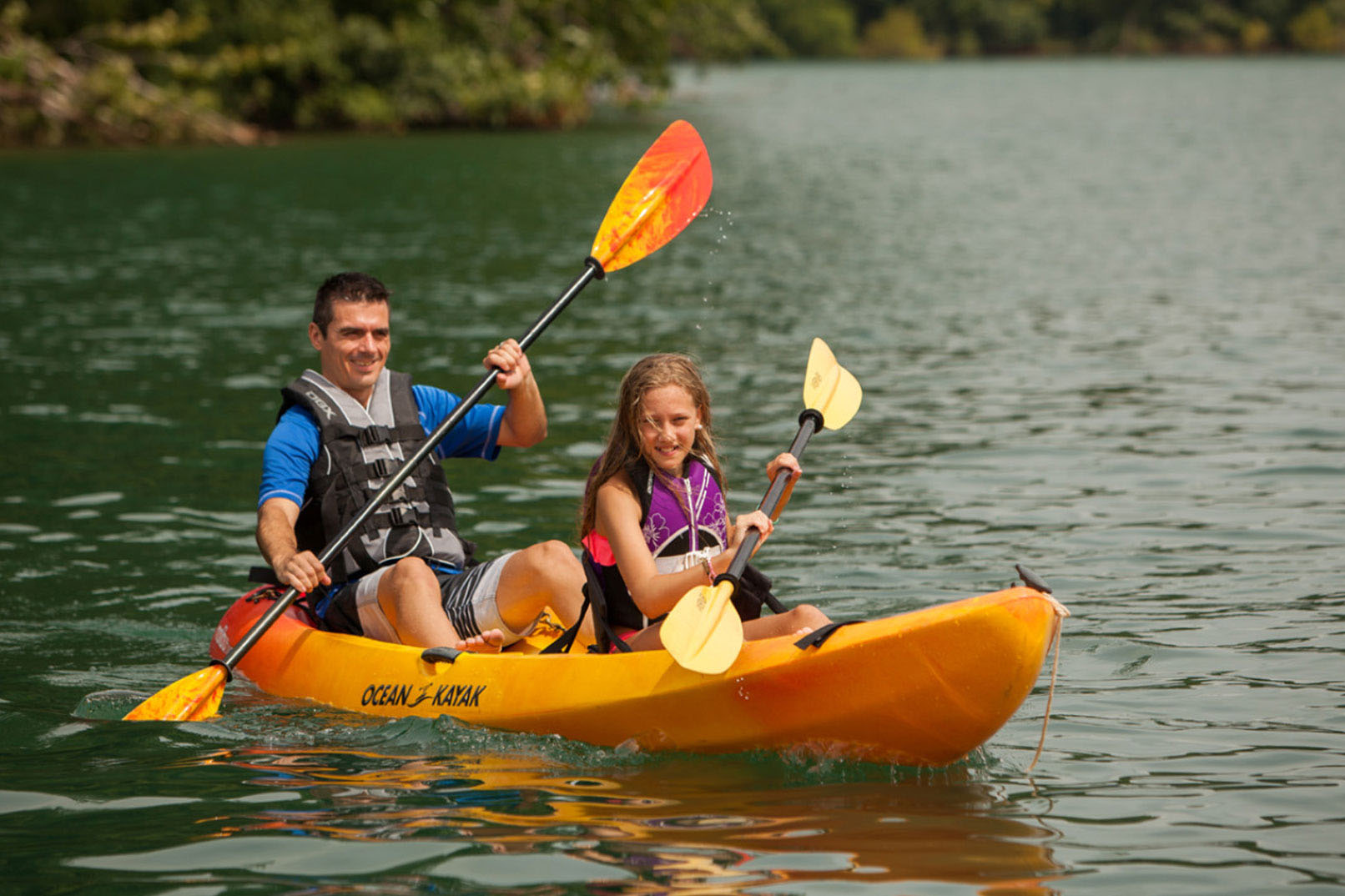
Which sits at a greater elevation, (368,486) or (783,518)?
(368,486)

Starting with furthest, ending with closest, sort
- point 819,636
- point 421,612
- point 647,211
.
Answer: point 647,211 < point 421,612 < point 819,636

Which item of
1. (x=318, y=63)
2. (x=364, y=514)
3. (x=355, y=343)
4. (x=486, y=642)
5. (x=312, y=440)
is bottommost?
(x=486, y=642)

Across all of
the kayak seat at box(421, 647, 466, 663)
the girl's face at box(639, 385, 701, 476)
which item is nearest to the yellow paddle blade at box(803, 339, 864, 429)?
the girl's face at box(639, 385, 701, 476)

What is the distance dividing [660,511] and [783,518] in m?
2.62

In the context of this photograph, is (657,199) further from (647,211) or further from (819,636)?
(819,636)

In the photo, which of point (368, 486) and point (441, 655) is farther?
point (368, 486)

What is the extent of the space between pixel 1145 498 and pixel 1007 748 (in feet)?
9.69

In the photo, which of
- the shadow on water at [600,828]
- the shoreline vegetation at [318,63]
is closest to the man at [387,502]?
the shadow on water at [600,828]

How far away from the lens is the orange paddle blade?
221 inches

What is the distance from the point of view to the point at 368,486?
4.93m

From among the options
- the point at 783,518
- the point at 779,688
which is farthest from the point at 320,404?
the point at 783,518

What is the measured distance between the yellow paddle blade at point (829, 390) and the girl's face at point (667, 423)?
2.18 ft

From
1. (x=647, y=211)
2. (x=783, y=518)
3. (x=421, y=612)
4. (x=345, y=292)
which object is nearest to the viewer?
(x=421, y=612)

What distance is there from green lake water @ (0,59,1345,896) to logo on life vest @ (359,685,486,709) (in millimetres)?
67
